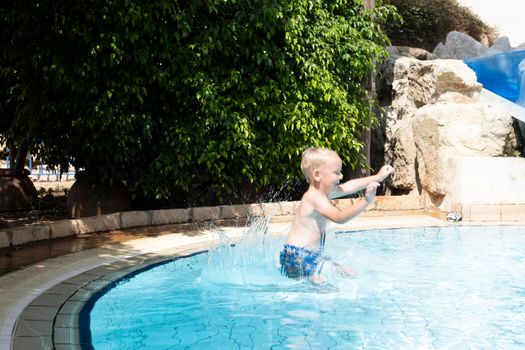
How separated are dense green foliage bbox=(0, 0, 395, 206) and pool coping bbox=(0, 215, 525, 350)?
1.50 m

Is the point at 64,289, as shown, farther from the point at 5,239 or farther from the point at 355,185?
the point at 355,185

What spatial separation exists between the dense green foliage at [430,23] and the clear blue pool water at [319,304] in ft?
49.6

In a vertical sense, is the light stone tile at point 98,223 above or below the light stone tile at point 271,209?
below

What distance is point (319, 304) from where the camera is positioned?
492cm

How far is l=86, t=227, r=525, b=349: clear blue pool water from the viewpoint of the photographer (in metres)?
4.11

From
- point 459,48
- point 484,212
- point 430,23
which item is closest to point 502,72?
point 459,48

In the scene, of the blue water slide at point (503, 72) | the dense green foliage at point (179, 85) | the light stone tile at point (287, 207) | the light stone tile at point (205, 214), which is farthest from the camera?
the blue water slide at point (503, 72)

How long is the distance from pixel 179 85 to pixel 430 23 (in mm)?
16395

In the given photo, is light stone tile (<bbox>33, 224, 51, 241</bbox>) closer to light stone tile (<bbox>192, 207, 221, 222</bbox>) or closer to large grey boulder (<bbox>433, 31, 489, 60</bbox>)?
light stone tile (<bbox>192, 207, 221, 222</bbox>)

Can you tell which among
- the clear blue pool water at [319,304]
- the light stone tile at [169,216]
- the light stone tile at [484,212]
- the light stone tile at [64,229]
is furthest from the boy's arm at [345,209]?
the light stone tile at [484,212]

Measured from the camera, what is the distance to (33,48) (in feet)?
28.6

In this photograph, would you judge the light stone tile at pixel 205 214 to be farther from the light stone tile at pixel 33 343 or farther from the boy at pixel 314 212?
the light stone tile at pixel 33 343

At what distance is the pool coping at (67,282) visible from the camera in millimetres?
3707

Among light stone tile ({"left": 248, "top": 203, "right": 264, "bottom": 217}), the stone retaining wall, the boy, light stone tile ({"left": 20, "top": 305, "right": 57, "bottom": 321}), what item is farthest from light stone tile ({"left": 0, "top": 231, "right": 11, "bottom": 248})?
light stone tile ({"left": 248, "top": 203, "right": 264, "bottom": 217})
